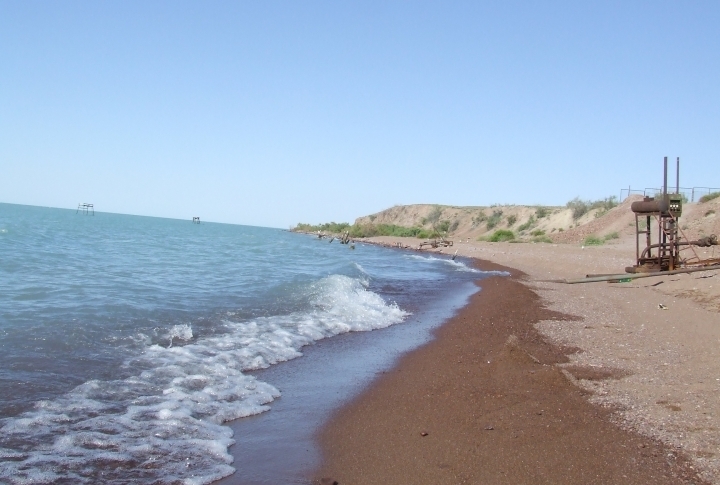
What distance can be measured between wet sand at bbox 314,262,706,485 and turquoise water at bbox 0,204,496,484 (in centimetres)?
127

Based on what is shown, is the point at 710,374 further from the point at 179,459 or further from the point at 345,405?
the point at 179,459

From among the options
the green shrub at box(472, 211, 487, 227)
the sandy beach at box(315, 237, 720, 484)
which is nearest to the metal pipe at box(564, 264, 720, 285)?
the sandy beach at box(315, 237, 720, 484)

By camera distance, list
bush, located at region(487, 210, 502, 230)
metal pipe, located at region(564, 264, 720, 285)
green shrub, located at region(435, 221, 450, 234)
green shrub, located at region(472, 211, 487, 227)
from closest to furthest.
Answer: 1. metal pipe, located at region(564, 264, 720, 285)
2. bush, located at region(487, 210, 502, 230)
3. green shrub, located at region(472, 211, 487, 227)
4. green shrub, located at region(435, 221, 450, 234)

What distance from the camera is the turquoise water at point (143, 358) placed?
4.87m

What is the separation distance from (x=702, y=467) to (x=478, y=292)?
14376 mm

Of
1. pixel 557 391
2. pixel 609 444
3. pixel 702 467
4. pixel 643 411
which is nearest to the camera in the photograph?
pixel 702 467

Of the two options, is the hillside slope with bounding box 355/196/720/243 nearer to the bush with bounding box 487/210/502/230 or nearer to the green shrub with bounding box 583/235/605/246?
the bush with bounding box 487/210/502/230

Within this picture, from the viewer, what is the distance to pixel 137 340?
9281 mm

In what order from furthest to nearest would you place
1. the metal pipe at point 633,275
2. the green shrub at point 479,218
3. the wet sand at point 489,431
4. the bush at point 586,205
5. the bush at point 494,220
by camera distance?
1. the green shrub at point 479,218
2. the bush at point 494,220
3. the bush at point 586,205
4. the metal pipe at point 633,275
5. the wet sand at point 489,431

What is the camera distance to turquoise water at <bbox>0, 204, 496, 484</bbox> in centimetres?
487

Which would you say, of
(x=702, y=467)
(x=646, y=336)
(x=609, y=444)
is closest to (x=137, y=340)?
(x=609, y=444)

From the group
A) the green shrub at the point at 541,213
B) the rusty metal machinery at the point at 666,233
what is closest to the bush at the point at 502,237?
the green shrub at the point at 541,213

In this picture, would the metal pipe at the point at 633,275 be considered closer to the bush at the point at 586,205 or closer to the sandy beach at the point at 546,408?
the sandy beach at the point at 546,408

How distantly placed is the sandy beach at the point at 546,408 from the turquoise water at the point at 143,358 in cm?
153
